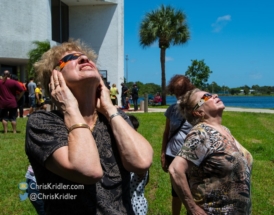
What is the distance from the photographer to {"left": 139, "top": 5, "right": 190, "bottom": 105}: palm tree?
30078 mm

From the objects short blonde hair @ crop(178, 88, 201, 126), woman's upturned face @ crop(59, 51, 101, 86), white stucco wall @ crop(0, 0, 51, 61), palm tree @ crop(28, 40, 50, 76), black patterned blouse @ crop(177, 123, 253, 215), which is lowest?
black patterned blouse @ crop(177, 123, 253, 215)

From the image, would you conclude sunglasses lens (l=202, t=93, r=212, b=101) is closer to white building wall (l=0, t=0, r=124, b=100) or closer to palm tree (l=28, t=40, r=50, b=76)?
palm tree (l=28, t=40, r=50, b=76)

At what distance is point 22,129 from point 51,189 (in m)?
10.4

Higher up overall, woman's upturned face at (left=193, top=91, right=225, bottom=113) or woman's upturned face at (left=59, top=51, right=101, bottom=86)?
woman's upturned face at (left=59, top=51, right=101, bottom=86)

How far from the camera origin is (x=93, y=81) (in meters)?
2.00

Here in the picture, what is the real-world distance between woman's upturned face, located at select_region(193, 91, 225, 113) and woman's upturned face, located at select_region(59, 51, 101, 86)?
120 cm

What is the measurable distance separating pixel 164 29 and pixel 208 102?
28111 millimetres

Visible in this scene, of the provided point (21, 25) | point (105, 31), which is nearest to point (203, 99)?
point (21, 25)

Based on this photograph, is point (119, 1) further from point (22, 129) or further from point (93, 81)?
point (93, 81)

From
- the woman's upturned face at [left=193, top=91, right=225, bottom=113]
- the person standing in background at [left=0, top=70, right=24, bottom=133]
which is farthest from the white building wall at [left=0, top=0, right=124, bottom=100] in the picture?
the woman's upturned face at [left=193, top=91, right=225, bottom=113]

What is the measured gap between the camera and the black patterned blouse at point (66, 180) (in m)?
1.80

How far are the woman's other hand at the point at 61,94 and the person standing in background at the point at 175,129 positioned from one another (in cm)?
245

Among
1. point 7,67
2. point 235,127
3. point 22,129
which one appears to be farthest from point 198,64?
point 22,129

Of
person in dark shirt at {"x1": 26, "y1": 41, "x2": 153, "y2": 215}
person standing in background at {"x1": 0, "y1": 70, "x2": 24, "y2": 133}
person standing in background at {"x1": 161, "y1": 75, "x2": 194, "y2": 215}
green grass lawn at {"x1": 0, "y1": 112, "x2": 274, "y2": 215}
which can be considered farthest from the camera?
person standing in background at {"x1": 0, "y1": 70, "x2": 24, "y2": 133}
